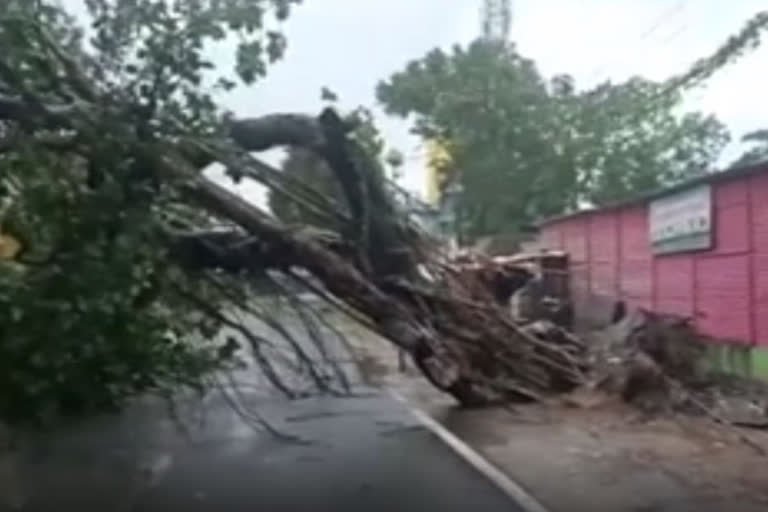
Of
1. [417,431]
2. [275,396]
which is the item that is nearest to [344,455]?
[417,431]

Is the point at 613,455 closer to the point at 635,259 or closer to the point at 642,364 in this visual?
the point at 642,364

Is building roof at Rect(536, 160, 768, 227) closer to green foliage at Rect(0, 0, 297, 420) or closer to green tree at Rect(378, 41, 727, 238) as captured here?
green foliage at Rect(0, 0, 297, 420)

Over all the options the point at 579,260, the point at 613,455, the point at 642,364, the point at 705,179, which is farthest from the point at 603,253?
the point at 613,455

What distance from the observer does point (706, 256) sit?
64.2 feet

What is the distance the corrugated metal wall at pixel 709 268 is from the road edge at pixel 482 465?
215 inches

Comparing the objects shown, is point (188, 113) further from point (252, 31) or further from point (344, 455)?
point (344, 455)

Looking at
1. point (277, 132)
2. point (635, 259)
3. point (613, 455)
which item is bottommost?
point (613, 455)

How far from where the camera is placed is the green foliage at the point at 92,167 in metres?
10.3

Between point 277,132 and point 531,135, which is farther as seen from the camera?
point 531,135

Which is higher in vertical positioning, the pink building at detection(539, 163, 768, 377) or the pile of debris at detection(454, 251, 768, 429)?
the pink building at detection(539, 163, 768, 377)

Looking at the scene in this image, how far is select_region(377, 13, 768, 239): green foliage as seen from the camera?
3525 centimetres

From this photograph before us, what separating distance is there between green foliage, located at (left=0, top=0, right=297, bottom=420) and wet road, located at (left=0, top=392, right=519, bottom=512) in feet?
3.40

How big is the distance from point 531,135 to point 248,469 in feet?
90.5

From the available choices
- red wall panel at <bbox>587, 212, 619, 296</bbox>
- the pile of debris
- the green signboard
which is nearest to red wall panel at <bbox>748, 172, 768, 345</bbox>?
the pile of debris
